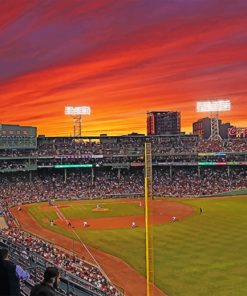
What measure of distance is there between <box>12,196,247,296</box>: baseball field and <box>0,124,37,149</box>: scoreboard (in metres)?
16.8

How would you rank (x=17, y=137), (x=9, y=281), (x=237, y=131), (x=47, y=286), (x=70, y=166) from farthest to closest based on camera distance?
(x=237, y=131)
(x=70, y=166)
(x=17, y=137)
(x=9, y=281)
(x=47, y=286)

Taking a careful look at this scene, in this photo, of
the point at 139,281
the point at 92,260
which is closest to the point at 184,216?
the point at 92,260

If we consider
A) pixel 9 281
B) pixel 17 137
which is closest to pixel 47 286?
pixel 9 281

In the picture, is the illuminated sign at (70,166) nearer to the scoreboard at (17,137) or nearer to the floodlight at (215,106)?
the scoreboard at (17,137)

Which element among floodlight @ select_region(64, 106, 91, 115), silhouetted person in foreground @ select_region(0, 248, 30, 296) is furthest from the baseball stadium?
floodlight @ select_region(64, 106, 91, 115)

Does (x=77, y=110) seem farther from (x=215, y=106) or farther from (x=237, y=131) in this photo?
(x=237, y=131)

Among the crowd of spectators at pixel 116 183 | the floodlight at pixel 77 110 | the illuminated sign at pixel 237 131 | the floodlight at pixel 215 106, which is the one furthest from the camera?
the illuminated sign at pixel 237 131

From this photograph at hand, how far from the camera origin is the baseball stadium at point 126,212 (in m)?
23.6

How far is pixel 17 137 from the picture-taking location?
253 ft

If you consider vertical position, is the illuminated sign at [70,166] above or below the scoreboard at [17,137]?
below

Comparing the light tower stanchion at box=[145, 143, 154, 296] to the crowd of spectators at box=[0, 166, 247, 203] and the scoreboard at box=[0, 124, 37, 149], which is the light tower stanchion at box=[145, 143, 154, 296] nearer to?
the crowd of spectators at box=[0, 166, 247, 203]

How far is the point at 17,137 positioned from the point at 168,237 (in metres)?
47.3

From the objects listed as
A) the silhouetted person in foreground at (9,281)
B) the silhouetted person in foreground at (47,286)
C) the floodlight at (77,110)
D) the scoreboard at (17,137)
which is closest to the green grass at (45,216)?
the scoreboard at (17,137)

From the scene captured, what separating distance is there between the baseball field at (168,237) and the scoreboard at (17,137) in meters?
16.8
